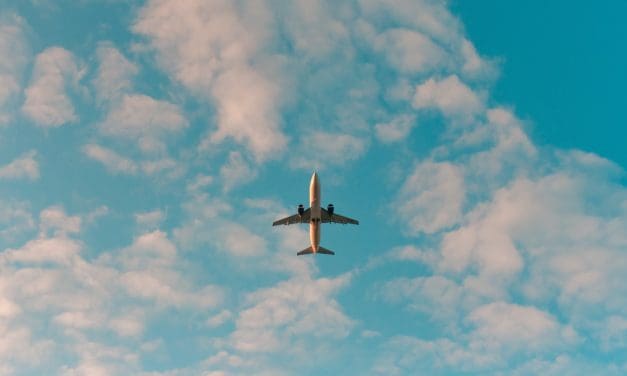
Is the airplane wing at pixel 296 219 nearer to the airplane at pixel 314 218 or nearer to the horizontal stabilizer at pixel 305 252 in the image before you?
the airplane at pixel 314 218

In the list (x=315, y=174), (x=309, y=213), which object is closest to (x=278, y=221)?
(x=309, y=213)

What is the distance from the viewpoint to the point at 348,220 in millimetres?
179500

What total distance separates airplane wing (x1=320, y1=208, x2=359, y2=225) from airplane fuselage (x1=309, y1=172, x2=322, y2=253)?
17.1 feet

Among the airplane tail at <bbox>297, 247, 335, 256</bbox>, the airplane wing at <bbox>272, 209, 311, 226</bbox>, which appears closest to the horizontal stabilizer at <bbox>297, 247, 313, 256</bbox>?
the airplane tail at <bbox>297, 247, 335, 256</bbox>

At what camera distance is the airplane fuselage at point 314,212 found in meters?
157

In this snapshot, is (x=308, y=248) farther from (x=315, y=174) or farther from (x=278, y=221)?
(x=315, y=174)

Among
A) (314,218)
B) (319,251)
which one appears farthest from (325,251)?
(314,218)

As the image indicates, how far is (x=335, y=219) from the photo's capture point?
6983 inches

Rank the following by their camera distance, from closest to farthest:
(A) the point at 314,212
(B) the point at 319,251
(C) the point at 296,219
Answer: (A) the point at 314,212 → (C) the point at 296,219 → (B) the point at 319,251

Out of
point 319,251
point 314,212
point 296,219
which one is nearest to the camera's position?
point 314,212

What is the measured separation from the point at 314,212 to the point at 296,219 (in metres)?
11.0

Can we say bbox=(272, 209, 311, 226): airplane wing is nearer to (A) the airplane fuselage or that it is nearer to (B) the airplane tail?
(A) the airplane fuselage

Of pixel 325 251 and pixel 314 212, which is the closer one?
pixel 314 212

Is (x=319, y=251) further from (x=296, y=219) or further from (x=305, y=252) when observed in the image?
(x=296, y=219)
